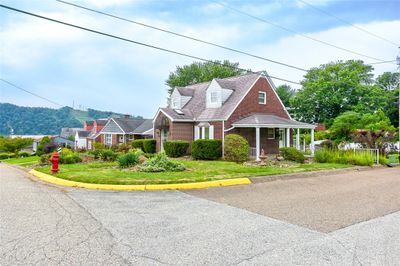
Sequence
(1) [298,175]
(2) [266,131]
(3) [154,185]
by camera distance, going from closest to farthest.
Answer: (3) [154,185] < (1) [298,175] < (2) [266,131]

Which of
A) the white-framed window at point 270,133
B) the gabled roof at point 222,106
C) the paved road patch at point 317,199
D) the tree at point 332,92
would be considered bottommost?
the paved road patch at point 317,199

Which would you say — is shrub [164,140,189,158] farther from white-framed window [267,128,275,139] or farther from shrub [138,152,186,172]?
shrub [138,152,186,172]

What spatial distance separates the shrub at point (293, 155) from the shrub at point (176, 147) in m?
7.68

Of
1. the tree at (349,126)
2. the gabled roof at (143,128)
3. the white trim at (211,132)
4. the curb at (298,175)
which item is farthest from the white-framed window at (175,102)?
the curb at (298,175)

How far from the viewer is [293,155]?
18328mm

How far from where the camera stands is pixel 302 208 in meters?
7.25

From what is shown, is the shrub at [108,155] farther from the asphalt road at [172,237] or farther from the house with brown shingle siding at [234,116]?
the asphalt road at [172,237]

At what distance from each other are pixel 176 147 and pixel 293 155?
8757 millimetres

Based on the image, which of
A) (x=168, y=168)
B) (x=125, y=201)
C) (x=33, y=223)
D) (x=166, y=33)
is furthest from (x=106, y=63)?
(x=33, y=223)

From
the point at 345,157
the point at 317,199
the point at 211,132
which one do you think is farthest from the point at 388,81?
the point at 317,199

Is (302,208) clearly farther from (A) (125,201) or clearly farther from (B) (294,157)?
(B) (294,157)

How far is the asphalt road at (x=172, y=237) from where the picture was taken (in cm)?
416

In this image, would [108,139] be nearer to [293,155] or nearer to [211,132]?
[211,132]

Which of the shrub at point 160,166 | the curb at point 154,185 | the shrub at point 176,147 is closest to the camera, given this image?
the curb at point 154,185
